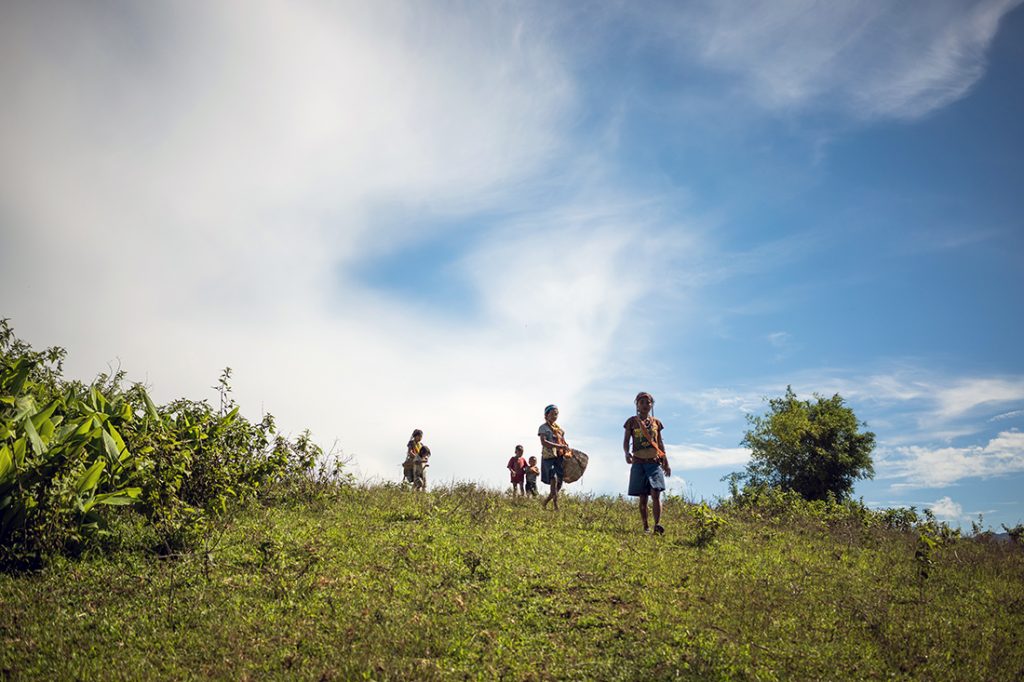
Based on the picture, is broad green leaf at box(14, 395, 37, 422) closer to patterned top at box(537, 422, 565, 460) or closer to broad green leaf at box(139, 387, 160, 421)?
broad green leaf at box(139, 387, 160, 421)

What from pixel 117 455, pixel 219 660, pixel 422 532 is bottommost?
pixel 219 660

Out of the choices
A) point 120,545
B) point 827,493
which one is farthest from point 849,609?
point 827,493

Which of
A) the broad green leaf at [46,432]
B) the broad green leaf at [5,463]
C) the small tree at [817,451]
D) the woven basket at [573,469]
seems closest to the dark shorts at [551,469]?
the woven basket at [573,469]

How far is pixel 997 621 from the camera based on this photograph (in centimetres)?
943

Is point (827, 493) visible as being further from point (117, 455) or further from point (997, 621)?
point (117, 455)

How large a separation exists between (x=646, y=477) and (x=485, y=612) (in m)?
5.46

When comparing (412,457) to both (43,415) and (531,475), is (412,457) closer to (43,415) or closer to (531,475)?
(531,475)

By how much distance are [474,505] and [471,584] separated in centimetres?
580

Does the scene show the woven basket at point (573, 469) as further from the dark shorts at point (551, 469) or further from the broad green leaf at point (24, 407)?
the broad green leaf at point (24, 407)

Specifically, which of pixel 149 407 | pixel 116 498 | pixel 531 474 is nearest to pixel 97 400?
pixel 149 407

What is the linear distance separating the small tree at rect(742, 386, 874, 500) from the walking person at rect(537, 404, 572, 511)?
2700 centimetres

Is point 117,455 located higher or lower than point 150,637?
higher

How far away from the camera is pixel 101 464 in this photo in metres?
9.46

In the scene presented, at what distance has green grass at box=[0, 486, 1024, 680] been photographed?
22.5 ft
